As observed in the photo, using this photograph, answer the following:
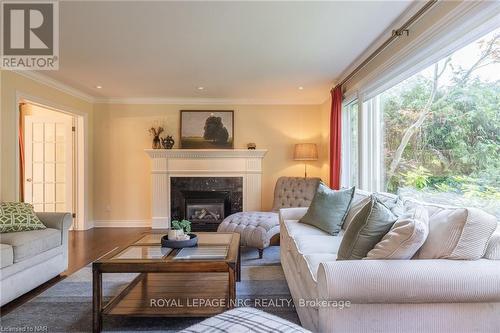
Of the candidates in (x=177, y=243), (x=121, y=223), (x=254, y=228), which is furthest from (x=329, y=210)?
(x=121, y=223)

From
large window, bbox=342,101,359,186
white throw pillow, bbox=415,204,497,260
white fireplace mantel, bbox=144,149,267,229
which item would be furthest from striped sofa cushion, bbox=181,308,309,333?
white fireplace mantel, bbox=144,149,267,229

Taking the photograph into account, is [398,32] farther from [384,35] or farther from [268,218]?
[268,218]

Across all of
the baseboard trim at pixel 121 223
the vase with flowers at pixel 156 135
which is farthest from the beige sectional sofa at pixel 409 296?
the baseboard trim at pixel 121 223

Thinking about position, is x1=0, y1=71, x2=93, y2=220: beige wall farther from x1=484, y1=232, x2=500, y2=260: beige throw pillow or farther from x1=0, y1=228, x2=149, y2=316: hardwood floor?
x1=484, y1=232, x2=500, y2=260: beige throw pillow

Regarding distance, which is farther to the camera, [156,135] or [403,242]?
[156,135]

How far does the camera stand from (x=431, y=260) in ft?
4.90

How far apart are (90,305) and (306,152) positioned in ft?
12.6

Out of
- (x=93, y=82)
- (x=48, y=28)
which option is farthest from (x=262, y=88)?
(x=48, y=28)

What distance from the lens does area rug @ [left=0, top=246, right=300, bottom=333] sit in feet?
6.85

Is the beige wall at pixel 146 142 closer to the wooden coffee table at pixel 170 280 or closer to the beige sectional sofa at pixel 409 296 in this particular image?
the wooden coffee table at pixel 170 280

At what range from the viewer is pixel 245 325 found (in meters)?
1.25

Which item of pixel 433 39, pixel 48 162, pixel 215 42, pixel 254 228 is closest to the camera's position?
pixel 433 39

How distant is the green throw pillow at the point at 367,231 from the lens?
167 cm

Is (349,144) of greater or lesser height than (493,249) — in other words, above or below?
above
